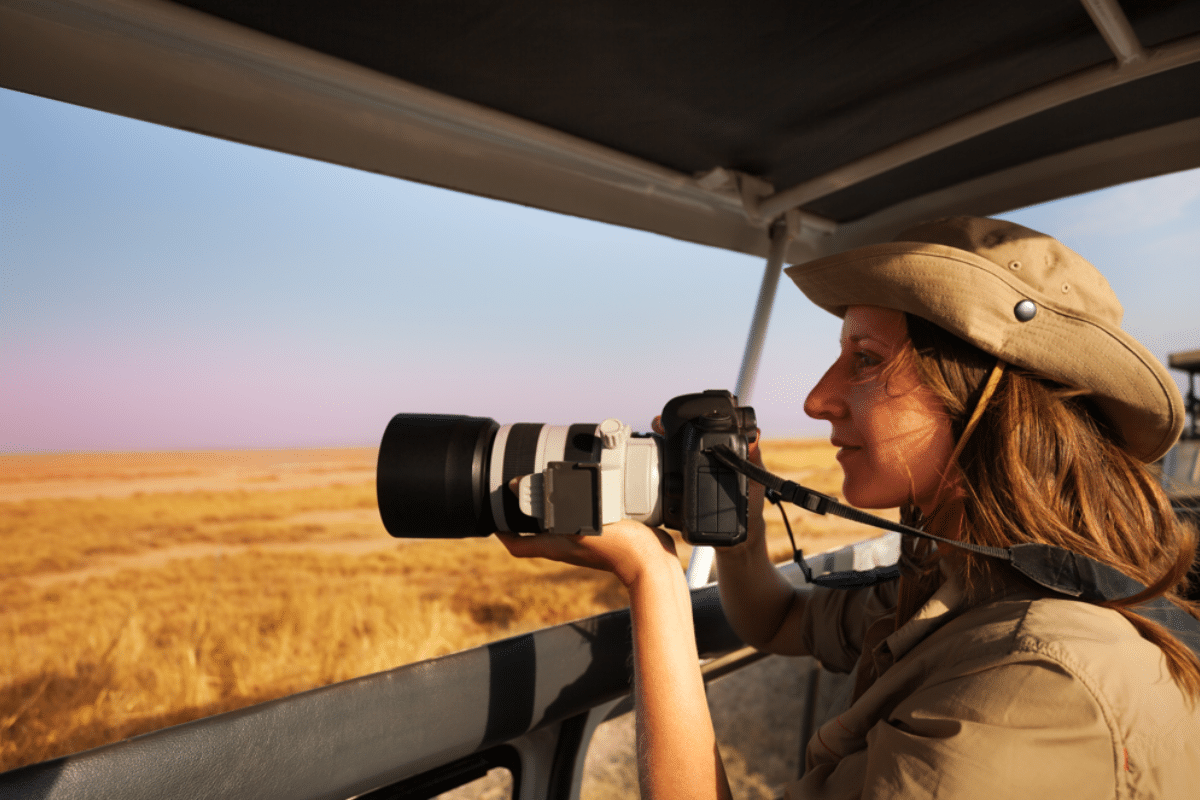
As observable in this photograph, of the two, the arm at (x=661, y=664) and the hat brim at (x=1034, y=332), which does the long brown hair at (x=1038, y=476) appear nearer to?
the hat brim at (x=1034, y=332)

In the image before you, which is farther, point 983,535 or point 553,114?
point 553,114

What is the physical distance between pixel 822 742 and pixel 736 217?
1274mm

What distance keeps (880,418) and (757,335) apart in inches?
41.2

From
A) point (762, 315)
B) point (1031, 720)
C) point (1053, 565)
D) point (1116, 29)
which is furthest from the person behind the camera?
point (762, 315)

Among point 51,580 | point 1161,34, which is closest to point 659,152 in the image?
point 1161,34

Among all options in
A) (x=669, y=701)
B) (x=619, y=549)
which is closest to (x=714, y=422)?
(x=619, y=549)

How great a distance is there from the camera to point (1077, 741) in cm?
53

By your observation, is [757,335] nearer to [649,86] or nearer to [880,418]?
[649,86]

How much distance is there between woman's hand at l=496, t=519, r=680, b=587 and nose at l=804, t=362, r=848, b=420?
27 centimetres

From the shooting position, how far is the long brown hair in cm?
73

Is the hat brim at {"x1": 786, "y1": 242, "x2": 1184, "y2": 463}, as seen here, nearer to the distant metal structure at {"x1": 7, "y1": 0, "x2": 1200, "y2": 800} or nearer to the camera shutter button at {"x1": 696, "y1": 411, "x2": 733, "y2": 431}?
the camera shutter button at {"x1": 696, "y1": 411, "x2": 733, "y2": 431}

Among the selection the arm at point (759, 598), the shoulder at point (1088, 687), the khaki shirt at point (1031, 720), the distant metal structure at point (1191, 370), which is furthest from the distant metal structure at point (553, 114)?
the distant metal structure at point (1191, 370)

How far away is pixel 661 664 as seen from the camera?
702 mm

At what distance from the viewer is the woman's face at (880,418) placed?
778 millimetres
